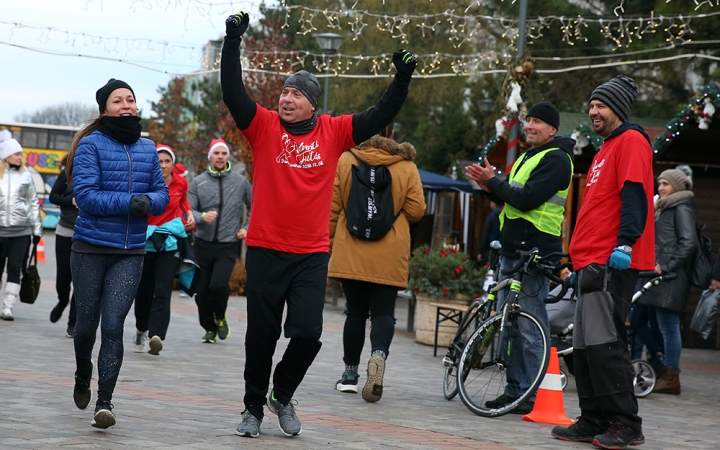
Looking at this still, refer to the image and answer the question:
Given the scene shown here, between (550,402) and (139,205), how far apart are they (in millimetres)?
3077

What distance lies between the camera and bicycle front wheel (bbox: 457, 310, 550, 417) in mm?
7105

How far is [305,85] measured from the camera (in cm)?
585

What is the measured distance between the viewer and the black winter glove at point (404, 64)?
18.0 feet

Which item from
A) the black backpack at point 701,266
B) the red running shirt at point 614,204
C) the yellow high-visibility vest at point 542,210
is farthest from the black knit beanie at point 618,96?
the black backpack at point 701,266

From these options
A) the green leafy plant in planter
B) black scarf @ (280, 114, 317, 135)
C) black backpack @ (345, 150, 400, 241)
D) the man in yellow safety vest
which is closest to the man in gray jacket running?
black backpack @ (345, 150, 400, 241)

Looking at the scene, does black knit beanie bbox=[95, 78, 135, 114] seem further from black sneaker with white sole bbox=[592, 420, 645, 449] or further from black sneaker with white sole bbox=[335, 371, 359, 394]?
black sneaker with white sole bbox=[592, 420, 645, 449]

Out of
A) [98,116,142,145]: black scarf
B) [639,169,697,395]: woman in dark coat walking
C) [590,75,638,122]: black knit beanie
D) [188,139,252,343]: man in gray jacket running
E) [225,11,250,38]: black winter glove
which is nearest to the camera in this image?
[225,11,250,38]: black winter glove

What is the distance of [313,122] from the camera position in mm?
5867

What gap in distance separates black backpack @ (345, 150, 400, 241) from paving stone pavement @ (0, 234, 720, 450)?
124 centimetres

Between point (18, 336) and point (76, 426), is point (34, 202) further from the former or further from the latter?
point (76, 426)

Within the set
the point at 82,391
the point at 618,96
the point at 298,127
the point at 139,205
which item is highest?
the point at 618,96

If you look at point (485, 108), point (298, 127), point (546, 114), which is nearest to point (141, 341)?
point (546, 114)

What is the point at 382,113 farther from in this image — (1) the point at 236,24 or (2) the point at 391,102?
(1) the point at 236,24

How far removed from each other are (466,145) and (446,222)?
6.83m
